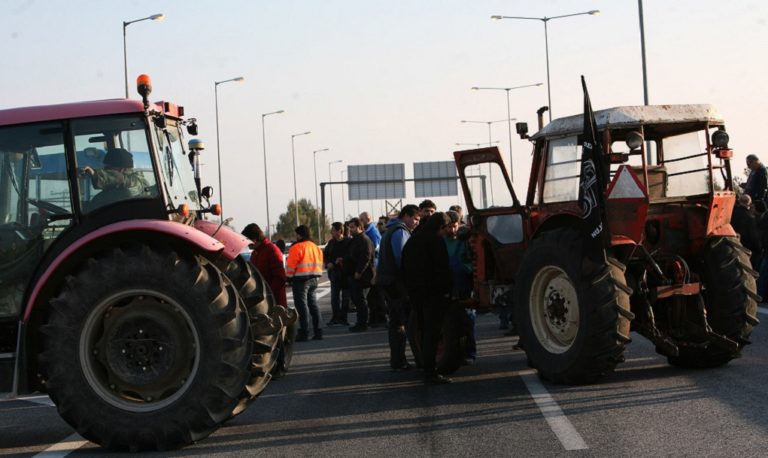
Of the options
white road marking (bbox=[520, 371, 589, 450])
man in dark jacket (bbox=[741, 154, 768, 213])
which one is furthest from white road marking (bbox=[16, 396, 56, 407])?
man in dark jacket (bbox=[741, 154, 768, 213])

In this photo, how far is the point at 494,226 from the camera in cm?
1401

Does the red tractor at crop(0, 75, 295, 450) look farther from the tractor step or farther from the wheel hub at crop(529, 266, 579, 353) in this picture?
the wheel hub at crop(529, 266, 579, 353)

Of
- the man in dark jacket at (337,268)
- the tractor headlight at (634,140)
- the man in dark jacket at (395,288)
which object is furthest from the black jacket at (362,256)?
the tractor headlight at (634,140)

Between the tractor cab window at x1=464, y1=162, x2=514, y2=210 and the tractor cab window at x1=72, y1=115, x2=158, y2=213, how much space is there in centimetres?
551

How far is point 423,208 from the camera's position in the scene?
1583cm

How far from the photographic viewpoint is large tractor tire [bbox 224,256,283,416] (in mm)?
9453

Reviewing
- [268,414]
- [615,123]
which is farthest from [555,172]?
[268,414]

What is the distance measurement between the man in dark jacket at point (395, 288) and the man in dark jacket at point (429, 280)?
1115mm

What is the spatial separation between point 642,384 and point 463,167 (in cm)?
359

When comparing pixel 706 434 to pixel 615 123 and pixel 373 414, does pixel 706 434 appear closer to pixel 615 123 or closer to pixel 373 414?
pixel 373 414

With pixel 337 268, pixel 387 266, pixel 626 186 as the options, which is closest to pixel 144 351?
pixel 626 186

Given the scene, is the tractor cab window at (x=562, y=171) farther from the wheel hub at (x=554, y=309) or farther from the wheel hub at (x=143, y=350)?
the wheel hub at (x=143, y=350)

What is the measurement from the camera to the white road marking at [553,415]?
8648mm

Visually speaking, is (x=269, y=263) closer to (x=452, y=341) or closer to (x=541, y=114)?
(x=452, y=341)
